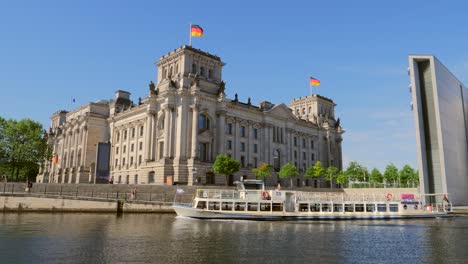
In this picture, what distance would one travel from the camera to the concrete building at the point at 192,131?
81625 millimetres

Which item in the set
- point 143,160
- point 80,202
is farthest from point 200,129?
point 80,202

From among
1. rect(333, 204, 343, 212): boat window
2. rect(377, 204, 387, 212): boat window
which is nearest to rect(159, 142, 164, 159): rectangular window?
rect(333, 204, 343, 212): boat window

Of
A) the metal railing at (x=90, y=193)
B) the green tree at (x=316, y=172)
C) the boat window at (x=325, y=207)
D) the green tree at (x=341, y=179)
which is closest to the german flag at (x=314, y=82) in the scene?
the green tree at (x=316, y=172)

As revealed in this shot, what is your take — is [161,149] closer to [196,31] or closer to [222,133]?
[222,133]

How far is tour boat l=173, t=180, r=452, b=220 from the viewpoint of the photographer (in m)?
47.8

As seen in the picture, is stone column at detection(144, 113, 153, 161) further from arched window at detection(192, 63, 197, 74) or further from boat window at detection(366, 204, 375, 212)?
boat window at detection(366, 204, 375, 212)

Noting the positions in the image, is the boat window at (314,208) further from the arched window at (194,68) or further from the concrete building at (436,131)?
the arched window at (194,68)

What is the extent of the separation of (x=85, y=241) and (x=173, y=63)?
68.8 metres

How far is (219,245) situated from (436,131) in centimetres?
5971

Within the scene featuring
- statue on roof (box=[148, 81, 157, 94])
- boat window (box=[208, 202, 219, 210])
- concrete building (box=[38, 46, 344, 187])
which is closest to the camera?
boat window (box=[208, 202, 219, 210])

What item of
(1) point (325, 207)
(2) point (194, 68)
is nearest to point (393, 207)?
(1) point (325, 207)

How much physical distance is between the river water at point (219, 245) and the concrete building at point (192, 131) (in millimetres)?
43819

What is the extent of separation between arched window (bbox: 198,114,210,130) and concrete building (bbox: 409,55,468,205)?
45.7 m

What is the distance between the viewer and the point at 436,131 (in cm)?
6938
